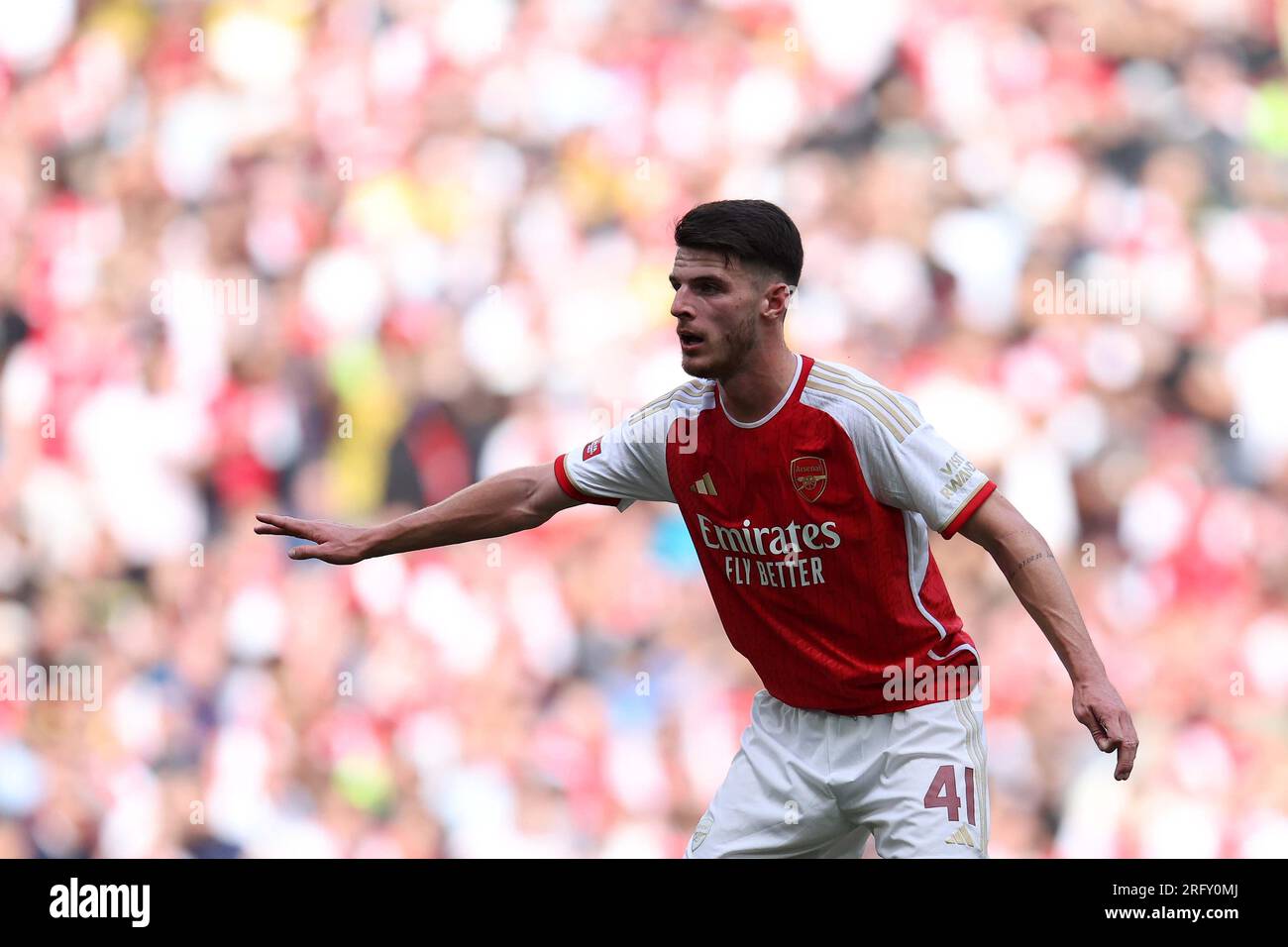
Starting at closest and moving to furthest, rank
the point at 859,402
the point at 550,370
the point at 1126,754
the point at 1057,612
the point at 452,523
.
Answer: the point at 1126,754 → the point at 1057,612 → the point at 859,402 → the point at 452,523 → the point at 550,370

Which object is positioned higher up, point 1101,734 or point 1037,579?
point 1037,579

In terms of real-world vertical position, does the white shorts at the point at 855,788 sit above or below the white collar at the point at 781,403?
below

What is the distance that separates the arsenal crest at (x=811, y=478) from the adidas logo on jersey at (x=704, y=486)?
0.62 ft

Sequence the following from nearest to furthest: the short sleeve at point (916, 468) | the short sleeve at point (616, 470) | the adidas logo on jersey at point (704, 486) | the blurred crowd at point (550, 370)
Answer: the short sleeve at point (916, 468) → the adidas logo on jersey at point (704, 486) → the short sleeve at point (616, 470) → the blurred crowd at point (550, 370)

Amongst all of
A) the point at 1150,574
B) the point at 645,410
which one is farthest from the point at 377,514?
the point at 1150,574

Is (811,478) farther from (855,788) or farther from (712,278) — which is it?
(855,788)

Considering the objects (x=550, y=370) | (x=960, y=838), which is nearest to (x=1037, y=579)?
(x=960, y=838)

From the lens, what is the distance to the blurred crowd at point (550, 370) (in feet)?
16.8

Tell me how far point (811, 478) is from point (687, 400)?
13.5 inches

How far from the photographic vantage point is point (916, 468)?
2.86 meters

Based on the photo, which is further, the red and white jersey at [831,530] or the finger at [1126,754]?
the red and white jersey at [831,530]

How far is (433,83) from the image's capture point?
564 centimetres

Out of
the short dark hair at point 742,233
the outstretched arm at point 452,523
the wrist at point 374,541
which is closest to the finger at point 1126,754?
the short dark hair at point 742,233

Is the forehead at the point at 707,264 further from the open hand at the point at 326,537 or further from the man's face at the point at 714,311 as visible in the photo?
the open hand at the point at 326,537
